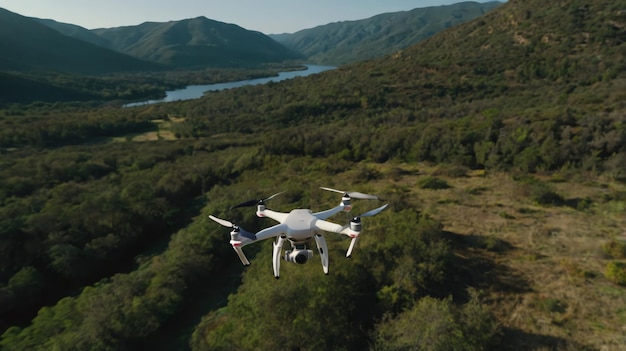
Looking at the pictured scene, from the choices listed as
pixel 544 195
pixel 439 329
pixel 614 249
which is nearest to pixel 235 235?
pixel 439 329

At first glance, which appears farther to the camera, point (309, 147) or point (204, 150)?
point (204, 150)

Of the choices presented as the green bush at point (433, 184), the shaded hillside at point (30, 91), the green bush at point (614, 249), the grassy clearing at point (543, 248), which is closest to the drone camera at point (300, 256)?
the grassy clearing at point (543, 248)

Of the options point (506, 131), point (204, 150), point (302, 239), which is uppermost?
point (302, 239)

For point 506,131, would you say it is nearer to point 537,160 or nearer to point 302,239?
point 537,160

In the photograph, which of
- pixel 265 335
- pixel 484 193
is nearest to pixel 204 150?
pixel 484 193

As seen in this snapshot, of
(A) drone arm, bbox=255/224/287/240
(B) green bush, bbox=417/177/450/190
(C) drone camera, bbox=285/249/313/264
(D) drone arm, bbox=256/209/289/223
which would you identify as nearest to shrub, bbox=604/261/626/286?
(B) green bush, bbox=417/177/450/190

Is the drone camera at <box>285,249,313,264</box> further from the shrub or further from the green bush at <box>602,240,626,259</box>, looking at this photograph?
the green bush at <box>602,240,626,259</box>
